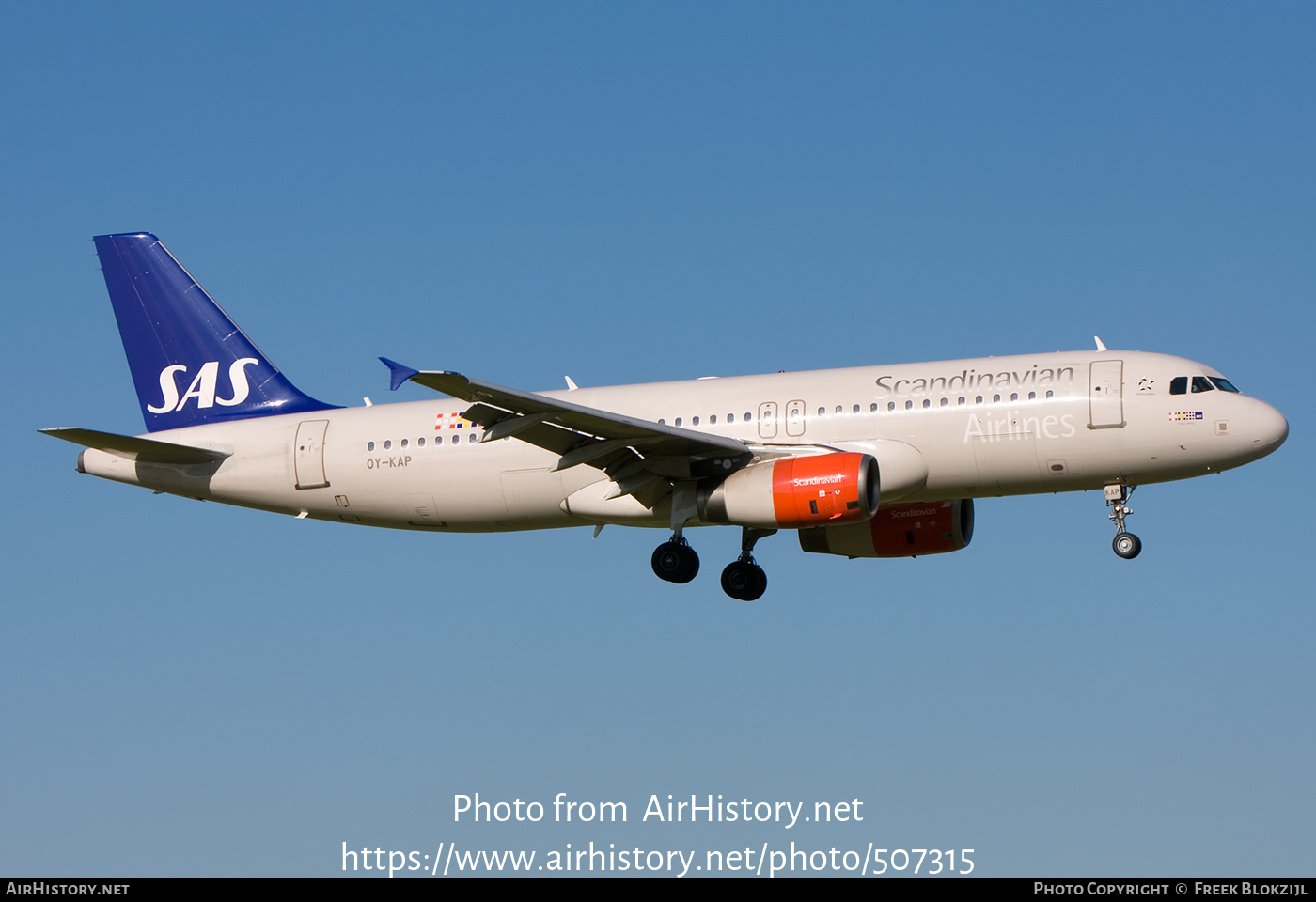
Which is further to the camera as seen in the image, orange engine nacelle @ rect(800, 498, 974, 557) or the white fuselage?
orange engine nacelle @ rect(800, 498, 974, 557)

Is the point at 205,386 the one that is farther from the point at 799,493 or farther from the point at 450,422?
the point at 799,493

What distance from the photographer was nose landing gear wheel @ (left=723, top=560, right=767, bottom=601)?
116ft

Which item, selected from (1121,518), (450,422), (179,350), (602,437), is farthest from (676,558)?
(179,350)

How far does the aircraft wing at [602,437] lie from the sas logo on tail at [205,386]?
9211 millimetres

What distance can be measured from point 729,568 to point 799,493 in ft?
14.9

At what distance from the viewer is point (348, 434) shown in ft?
119

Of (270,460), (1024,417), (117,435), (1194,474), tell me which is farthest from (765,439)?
(117,435)

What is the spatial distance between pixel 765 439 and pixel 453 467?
690 centimetres

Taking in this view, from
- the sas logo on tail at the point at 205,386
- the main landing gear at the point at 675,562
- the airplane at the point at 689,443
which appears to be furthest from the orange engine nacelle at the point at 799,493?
the sas logo on tail at the point at 205,386

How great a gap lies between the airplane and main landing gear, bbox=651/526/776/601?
0.04 meters

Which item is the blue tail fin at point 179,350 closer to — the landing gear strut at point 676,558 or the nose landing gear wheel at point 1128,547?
the landing gear strut at point 676,558

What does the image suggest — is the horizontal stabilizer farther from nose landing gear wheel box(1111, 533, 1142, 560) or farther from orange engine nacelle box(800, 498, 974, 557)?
nose landing gear wheel box(1111, 533, 1142, 560)

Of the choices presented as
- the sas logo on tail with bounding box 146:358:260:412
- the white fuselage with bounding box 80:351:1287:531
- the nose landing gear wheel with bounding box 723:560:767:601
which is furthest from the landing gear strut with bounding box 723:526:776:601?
the sas logo on tail with bounding box 146:358:260:412
